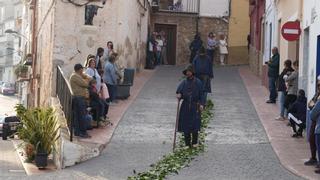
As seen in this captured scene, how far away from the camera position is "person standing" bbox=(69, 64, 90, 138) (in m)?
12.6

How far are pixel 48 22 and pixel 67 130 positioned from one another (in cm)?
796

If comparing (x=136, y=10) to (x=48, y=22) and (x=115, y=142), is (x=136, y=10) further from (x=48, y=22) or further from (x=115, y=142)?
(x=115, y=142)

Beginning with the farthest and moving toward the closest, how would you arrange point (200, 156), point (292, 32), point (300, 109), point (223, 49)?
point (223, 49), point (292, 32), point (300, 109), point (200, 156)

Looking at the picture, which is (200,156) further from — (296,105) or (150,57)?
(150,57)

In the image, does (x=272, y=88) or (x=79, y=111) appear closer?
(x=79, y=111)

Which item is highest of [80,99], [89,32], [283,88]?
[89,32]

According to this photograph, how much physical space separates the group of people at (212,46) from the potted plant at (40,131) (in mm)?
17174

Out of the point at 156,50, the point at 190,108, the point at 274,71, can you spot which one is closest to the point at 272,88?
the point at 274,71

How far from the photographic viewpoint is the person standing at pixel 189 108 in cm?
1236

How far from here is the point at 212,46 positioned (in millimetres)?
30312

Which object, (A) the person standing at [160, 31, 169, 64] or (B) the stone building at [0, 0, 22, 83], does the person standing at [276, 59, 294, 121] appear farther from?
(B) the stone building at [0, 0, 22, 83]

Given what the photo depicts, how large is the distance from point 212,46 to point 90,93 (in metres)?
17.2

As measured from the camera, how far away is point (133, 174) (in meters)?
10.3

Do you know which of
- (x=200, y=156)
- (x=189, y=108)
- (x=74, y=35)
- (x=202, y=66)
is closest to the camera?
(x=200, y=156)
